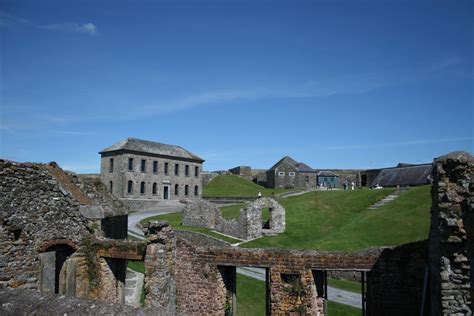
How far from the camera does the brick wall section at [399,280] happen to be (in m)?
11.4

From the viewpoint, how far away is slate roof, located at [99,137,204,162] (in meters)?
60.2

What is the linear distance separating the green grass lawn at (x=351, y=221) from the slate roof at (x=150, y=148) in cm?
2728

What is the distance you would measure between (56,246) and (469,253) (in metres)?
11.6

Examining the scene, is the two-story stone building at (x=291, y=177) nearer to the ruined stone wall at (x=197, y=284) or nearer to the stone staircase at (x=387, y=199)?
the stone staircase at (x=387, y=199)

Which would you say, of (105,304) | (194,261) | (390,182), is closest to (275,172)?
(390,182)

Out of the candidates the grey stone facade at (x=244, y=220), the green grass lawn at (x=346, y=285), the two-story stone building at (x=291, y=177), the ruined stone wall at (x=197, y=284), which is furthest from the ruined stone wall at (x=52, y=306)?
the two-story stone building at (x=291, y=177)

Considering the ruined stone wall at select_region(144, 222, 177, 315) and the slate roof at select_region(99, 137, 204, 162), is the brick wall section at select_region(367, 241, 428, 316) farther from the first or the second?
the slate roof at select_region(99, 137, 204, 162)

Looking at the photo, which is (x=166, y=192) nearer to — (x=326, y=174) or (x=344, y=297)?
(x=326, y=174)

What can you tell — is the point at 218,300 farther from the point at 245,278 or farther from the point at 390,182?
the point at 390,182

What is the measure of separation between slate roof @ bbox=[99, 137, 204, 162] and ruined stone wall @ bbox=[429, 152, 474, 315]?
54121mm

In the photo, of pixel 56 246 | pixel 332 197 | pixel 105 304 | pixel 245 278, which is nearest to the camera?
pixel 105 304

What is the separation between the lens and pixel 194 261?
43.4 feet

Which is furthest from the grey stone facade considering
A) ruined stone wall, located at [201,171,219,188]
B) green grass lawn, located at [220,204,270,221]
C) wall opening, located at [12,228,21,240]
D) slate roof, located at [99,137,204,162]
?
ruined stone wall, located at [201,171,219,188]

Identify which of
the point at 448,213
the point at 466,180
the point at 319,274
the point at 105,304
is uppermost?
the point at 466,180
